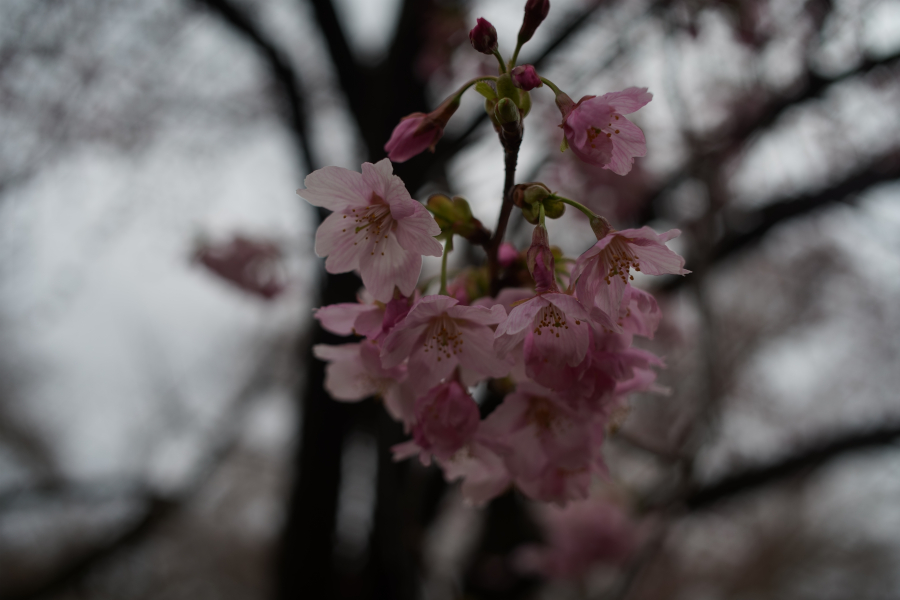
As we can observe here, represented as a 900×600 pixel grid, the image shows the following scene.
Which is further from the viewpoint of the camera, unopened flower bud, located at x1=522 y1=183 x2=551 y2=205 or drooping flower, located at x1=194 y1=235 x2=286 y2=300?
drooping flower, located at x1=194 y1=235 x2=286 y2=300

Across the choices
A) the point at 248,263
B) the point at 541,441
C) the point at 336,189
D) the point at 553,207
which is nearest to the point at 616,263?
the point at 553,207

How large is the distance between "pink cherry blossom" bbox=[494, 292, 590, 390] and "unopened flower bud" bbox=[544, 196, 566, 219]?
0.12 m

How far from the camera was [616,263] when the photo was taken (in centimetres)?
75

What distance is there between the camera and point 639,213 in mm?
3945

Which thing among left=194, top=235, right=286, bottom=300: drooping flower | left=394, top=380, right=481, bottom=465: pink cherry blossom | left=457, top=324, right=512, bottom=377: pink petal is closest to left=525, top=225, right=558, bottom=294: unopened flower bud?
left=457, top=324, right=512, bottom=377: pink petal

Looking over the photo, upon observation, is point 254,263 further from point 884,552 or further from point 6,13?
point 884,552

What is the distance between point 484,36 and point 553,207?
0.94ft

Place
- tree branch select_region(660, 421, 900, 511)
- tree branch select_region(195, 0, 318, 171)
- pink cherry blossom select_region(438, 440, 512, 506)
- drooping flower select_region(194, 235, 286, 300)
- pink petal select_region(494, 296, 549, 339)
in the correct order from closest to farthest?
1. pink petal select_region(494, 296, 549, 339)
2. pink cherry blossom select_region(438, 440, 512, 506)
3. drooping flower select_region(194, 235, 286, 300)
4. tree branch select_region(195, 0, 318, 171)
5. tree branch select_region(660, 421, 900, 511)

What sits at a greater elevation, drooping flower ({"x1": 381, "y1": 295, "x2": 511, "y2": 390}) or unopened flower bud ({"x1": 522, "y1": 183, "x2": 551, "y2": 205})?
unopened flower bud ({"x1": 522, "y1": 183, "x2": 551, "y2": 205})

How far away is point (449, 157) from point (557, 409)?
2175 millimetres

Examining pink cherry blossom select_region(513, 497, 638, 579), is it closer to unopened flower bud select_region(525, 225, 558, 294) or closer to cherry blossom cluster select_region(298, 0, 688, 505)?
cherry blossom cluster select_region(298, 0, 688, 505)

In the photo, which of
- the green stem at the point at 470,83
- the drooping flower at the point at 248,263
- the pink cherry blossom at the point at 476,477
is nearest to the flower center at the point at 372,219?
the green stem at the point at 470,83

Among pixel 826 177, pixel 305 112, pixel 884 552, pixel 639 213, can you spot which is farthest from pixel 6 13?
pixel 884 552

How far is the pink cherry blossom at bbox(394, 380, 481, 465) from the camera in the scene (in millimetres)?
759
